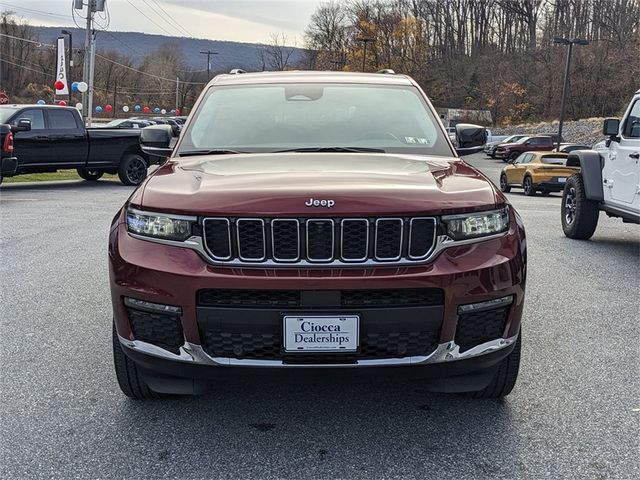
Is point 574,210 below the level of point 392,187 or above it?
below

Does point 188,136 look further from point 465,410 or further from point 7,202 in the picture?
point 7,202

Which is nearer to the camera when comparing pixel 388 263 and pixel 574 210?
pixel 388 263

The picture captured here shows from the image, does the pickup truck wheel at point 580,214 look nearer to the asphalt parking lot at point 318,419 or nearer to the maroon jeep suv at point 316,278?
the asphalt parking lot at point 318,419

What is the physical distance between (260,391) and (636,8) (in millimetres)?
80206

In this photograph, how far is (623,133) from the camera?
8508 mm

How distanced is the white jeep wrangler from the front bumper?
227 inches

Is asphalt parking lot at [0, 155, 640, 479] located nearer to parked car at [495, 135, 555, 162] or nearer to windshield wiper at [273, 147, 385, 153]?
windshield wiper at [273, 147, 385, 153]

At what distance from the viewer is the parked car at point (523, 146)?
40.3 m

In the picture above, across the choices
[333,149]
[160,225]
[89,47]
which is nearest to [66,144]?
[333,149]

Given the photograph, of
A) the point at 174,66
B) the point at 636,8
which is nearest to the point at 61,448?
the point at 636,8

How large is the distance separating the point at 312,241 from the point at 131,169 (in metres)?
15.2

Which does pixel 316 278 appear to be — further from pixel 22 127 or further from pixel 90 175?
pixel 90 175

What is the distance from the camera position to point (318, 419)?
3338mm

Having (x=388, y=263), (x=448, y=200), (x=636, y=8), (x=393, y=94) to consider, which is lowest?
(x=388, y=263)
